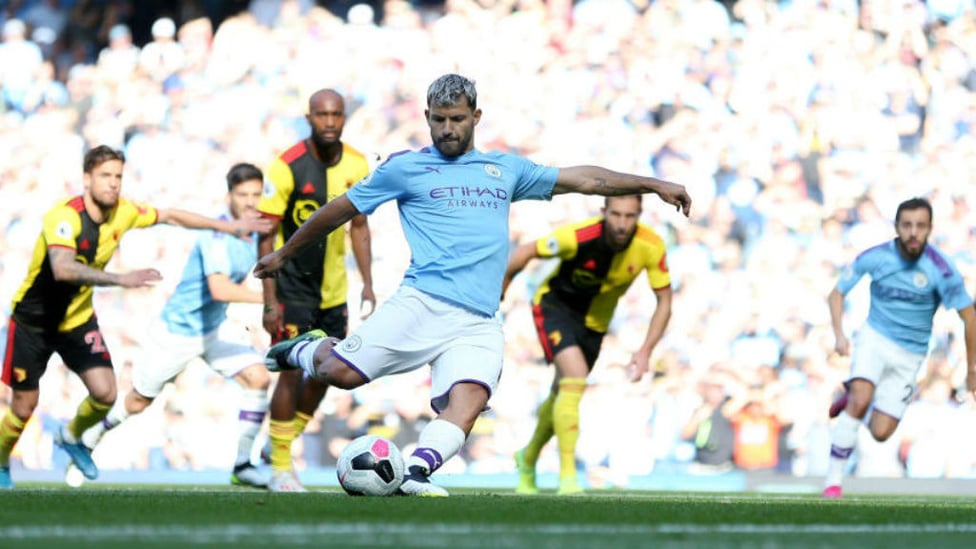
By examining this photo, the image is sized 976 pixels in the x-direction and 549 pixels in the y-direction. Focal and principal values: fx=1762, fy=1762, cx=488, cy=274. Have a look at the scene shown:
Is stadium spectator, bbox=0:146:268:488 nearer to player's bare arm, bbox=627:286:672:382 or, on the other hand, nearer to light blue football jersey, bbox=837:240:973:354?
player's bare arm, bbox=627:286:672:382

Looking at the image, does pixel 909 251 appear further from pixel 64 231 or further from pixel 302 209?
pixel 64 231

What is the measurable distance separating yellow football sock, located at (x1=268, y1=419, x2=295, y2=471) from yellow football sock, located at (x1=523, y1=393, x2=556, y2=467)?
2116 millimetres

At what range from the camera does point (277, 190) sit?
29.9 feet

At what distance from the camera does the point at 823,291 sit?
1470 cm

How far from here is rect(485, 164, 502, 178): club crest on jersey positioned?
24.8 ft

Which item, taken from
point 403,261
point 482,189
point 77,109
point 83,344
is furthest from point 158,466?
point 482,189

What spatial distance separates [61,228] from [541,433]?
343 cm

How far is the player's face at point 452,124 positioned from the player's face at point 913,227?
4.20 metres

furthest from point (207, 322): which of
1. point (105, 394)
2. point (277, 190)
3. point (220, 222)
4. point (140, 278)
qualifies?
point (140, 278)

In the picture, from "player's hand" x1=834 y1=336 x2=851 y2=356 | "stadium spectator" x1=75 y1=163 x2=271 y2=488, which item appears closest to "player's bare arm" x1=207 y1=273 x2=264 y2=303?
"stadium spectator" x1=75 y1=163 x2=271 y2=488

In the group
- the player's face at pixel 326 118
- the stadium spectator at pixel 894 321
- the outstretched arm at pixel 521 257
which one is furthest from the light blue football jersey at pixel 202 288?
the stadium spectator at pixel 894 321

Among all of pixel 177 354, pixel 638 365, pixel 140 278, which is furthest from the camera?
pixel 177 354

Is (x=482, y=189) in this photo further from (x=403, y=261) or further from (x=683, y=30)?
(x=683, y=30)

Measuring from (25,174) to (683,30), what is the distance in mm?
6076
